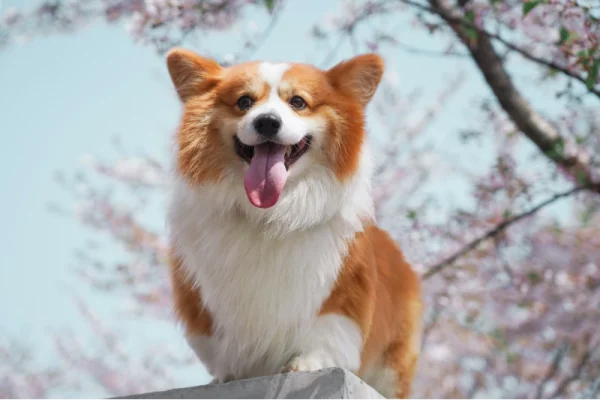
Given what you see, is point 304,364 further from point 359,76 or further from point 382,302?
point 359,76

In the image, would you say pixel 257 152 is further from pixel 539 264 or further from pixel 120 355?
pixel 120 355

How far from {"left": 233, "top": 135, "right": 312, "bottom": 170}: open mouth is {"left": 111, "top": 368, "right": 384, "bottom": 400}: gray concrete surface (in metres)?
0.72

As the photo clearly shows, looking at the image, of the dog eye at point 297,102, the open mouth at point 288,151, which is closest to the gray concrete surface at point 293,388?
the open mouth at point 288,151

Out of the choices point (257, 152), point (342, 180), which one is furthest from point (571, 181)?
point (257, 152)

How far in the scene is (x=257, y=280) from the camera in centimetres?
263

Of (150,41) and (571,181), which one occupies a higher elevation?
(150,41)

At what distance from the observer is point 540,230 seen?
6805 mm

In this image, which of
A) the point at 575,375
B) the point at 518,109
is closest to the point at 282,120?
the point at 518,109

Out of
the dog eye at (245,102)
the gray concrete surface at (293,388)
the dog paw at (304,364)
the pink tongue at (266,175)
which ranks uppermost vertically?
the dog eye at (245,102)

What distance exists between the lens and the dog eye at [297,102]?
2.67 meters

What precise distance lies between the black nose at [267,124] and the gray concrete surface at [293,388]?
2.65ft

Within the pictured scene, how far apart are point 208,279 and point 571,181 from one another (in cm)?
285

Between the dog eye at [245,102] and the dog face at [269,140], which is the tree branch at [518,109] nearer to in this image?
the dog face at [269,140]

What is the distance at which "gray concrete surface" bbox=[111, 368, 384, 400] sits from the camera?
94.7 inches
